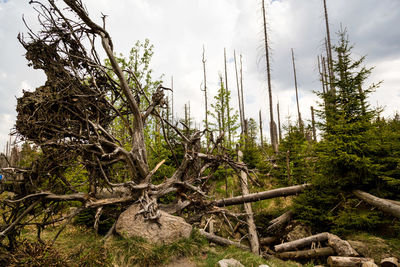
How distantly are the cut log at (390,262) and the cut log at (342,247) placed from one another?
60cm

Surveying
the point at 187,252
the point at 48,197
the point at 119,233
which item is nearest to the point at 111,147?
the point at 48,197

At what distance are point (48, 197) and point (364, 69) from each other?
11661mm

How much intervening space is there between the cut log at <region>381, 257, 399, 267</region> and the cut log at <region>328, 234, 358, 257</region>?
0.60 meters

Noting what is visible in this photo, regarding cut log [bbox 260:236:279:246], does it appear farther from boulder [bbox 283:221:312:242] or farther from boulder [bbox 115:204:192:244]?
boulder [bbox 115:204:192:244]

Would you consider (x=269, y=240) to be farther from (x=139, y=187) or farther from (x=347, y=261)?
(x=139, y=187)

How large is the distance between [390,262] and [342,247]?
103cm

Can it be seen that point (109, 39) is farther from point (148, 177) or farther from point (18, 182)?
point (18, 182)

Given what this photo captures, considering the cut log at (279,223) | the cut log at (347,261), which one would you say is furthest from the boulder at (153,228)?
the cut log at (279,223)

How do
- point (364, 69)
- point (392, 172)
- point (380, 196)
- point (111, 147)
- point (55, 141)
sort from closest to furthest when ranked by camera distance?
point (55, 141), point (111, 147), point (392, 172), point (380, 196), point (364, 69)

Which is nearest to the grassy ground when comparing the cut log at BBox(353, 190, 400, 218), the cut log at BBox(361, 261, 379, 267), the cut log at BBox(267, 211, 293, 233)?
the cut log at BBox(361, 261, 379, 267)

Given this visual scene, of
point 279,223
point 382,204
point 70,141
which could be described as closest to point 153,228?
point 70,141

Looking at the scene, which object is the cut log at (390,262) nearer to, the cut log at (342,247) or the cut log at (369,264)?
the cut log at (369,264)

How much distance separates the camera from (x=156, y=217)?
15.4ft

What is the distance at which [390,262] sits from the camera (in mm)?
4801
